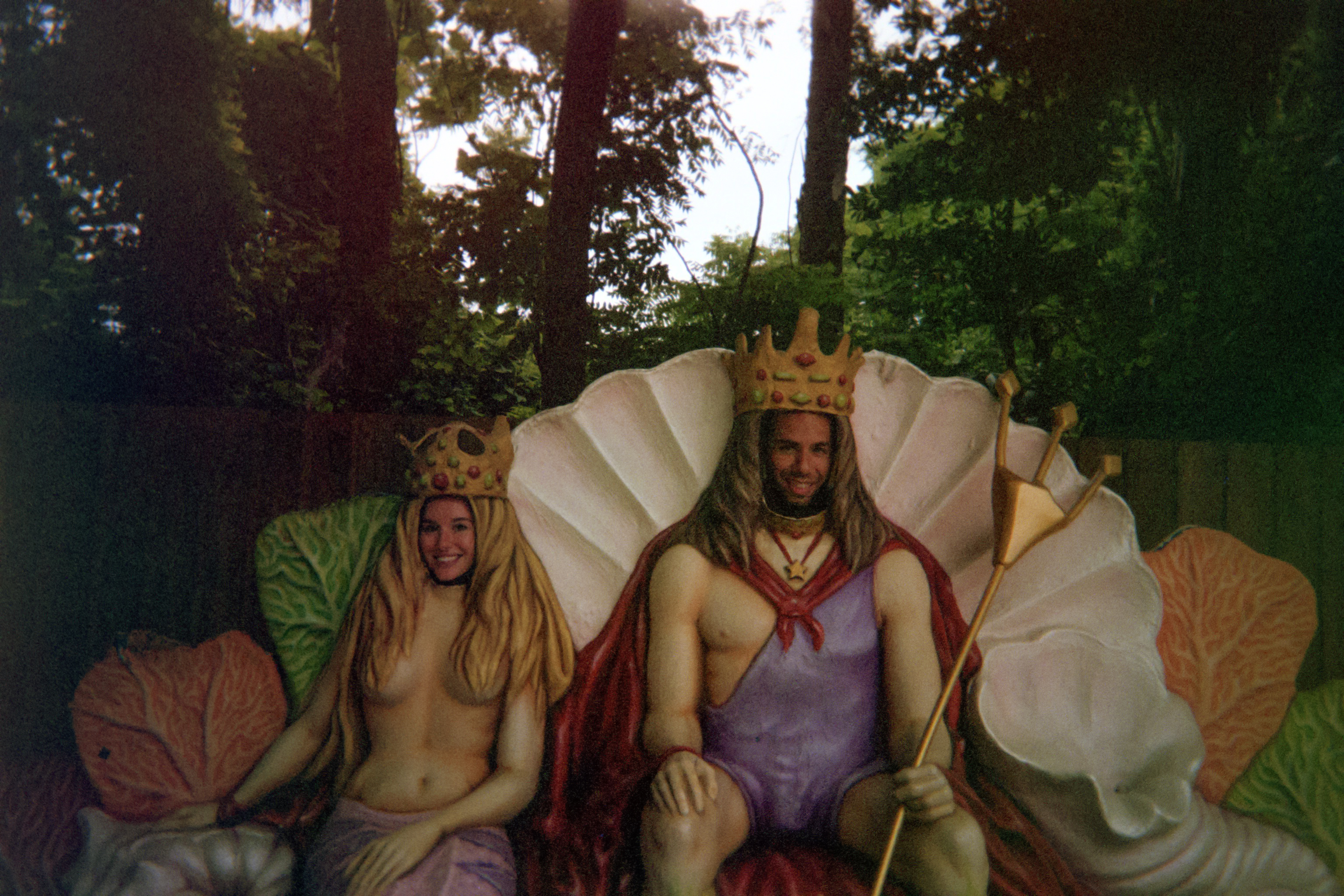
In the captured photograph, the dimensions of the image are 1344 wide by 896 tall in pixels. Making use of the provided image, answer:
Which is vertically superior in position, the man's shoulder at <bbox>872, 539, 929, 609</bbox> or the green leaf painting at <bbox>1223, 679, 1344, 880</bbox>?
the man's shoulder at <bbox>872, 539, 929, 609</bbox>

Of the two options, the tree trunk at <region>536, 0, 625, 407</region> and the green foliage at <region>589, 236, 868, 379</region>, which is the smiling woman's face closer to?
the tree trunk at <region>536, 0, 625, 407</region>

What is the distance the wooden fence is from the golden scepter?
6.84 ft

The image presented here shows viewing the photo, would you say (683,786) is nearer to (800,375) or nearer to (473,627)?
(473,627)

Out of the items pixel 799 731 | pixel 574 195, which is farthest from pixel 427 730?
pixel 574 195

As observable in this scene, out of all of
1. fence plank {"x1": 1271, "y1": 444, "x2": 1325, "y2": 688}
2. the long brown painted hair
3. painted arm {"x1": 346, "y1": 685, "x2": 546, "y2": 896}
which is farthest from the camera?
fence plank {"x1": 1271, "y1": 444, "x2": 1325, "y2": 688}

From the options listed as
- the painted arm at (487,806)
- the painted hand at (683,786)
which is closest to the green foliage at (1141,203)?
the painted hand at (683,786)

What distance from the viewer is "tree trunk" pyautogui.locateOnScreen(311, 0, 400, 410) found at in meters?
3.73

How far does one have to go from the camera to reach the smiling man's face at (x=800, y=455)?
332cm

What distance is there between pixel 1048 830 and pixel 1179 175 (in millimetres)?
2576

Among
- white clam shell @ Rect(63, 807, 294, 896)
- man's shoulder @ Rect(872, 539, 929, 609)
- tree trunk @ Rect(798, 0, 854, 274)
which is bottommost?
white clam shell @ Rect(63, 807, 294, 896)

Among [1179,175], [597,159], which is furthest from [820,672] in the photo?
[1179,175]

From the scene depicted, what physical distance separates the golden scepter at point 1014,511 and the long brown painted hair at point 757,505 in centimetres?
38

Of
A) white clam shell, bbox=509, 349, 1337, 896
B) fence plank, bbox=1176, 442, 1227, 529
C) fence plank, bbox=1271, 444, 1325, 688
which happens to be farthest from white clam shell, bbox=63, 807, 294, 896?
fence plank, bbox=1271, 444, 1325, 688

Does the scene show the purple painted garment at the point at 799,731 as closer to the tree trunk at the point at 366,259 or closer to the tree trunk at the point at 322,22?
the tree trunk at the point at 366,259
